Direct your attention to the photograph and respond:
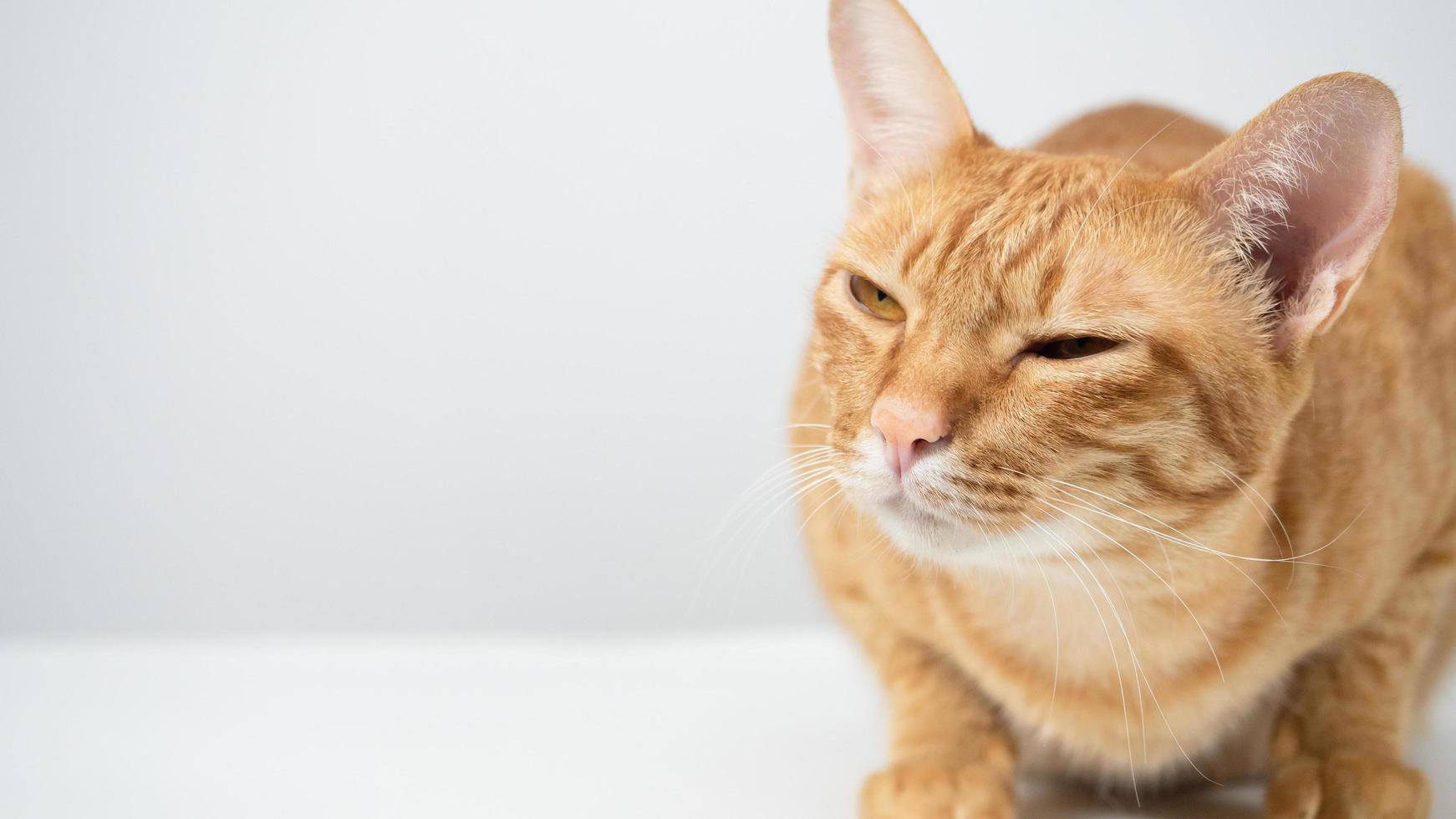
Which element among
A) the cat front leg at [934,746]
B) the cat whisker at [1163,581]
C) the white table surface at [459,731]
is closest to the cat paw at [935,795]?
the cat front leg at [934,746]

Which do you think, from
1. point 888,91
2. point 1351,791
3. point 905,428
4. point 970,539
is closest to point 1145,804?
point 1351,791

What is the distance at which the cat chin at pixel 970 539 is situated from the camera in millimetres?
1251

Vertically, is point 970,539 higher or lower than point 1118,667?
higher

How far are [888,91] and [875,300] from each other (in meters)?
0.28

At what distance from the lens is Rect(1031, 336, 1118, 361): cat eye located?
1271mm

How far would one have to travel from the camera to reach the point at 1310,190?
50.4 inches

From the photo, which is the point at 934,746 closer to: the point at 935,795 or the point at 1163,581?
the point at 935,795

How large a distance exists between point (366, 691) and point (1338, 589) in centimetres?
140

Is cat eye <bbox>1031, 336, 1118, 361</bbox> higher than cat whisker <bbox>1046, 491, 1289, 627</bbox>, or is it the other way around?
cat eye <bbox>1031, 336, 1118, 361</bbox>

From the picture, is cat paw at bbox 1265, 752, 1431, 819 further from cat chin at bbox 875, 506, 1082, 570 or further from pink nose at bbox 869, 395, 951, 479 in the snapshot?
pink nose at bbox 869, 395, 951, 479

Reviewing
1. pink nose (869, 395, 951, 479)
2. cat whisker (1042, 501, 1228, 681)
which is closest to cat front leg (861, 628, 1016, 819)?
cat whisker (1042, 501, 1228, 681)

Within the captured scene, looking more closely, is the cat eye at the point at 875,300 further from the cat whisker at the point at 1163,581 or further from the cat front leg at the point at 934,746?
the cat front leg at the point at 934,746

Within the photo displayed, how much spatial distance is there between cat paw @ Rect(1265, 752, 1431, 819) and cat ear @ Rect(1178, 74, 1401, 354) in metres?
0.49

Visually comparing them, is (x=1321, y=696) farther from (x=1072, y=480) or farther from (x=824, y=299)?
(x=824, y=299)
